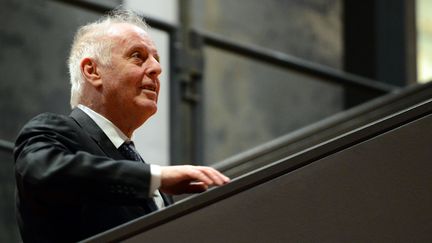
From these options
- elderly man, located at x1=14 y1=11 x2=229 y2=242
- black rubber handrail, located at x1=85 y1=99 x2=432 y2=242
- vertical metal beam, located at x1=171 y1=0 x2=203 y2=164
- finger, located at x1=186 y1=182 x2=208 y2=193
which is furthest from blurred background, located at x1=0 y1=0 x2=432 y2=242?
black rubber handrail, located at x1=85 y1=99 x2=432 y2=242

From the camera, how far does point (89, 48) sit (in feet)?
13.1

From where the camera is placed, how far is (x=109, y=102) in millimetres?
3887

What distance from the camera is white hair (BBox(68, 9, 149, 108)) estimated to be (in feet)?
12.9

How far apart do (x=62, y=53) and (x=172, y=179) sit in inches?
165

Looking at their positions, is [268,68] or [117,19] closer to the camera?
[117,19]

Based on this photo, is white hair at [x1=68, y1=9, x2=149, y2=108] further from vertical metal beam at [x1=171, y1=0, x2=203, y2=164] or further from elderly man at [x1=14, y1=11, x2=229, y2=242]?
vertical metal beam at [x1=171, y1=0, x2=203, y2=164]

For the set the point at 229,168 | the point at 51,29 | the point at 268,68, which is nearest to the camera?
the point at 229,168

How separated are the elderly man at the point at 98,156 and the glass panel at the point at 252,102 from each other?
14.5ft

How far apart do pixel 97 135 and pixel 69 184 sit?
15.4 inches

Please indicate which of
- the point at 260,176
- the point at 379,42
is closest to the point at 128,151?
the point at 260,176

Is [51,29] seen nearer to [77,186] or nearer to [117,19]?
[117,19]

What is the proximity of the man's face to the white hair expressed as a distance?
0.08 ft

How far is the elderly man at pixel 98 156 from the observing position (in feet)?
11.2

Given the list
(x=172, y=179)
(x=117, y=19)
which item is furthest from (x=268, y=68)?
(x=172, y=179)
